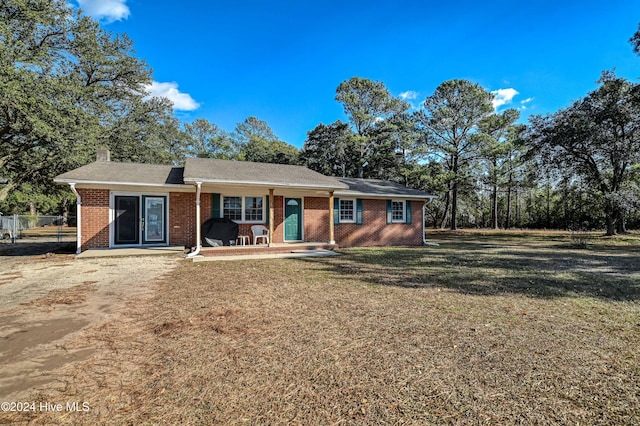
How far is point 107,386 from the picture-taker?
2498mm

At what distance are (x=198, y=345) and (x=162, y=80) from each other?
74.9 ft

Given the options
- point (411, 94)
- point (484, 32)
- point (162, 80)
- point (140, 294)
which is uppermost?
point (411, 94)

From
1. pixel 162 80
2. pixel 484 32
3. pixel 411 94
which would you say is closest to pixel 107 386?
Answer: pixel 484 32

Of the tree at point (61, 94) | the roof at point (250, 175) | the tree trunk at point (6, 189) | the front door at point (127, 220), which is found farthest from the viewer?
the tree trunk at point (6, 189)

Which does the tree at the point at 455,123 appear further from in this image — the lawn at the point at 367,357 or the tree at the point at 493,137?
the lawn at the point at 367,357

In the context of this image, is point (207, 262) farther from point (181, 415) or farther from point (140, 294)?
point (181, 415)

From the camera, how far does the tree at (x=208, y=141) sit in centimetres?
3378

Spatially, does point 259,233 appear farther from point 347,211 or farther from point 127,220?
point 127,220

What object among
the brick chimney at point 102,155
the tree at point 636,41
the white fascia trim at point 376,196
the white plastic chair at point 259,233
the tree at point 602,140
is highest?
the tree at point 636,41

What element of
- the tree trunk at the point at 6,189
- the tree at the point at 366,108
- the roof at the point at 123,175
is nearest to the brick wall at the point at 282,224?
the roof at the point at 123,175

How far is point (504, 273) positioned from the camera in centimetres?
752

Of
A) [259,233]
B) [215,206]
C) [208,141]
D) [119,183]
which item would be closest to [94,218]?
[119,183]

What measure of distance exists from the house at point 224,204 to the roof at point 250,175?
0.11 feet

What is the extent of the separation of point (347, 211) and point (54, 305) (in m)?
10.6
